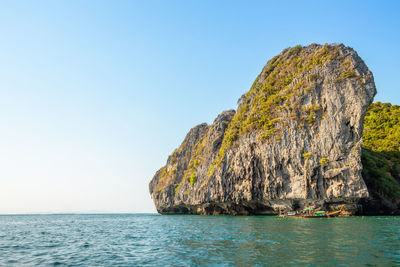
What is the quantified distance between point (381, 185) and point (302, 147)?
20492 millimetres

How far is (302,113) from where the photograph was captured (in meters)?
61.4

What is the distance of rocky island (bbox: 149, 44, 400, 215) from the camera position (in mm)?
52906

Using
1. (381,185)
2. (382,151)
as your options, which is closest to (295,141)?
(381,185)

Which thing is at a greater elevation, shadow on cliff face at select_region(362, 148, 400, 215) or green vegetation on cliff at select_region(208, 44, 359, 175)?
green vegetation on cliff at select_region(208, 44, 359, 175)

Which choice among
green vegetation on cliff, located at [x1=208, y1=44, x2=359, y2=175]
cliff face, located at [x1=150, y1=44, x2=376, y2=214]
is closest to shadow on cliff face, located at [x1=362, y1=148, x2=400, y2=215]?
cliff face, located at [x1=150, y1=44, x2=376, y2=214]

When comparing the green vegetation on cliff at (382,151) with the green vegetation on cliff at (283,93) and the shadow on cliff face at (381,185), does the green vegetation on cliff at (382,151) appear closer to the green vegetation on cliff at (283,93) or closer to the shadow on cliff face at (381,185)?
the shadow on cliff face at (381,185)

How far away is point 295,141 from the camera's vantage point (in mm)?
59125

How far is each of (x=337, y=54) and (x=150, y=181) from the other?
9509 cm

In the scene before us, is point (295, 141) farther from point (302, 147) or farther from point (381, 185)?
point (381, 185)

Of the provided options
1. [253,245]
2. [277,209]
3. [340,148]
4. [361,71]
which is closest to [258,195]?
[277,209]

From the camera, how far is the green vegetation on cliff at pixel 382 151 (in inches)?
2357

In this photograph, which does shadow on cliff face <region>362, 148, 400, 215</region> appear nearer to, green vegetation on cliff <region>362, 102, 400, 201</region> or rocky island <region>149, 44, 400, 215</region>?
green vegetation on cliff <region>362, 102, 400, 201</region>

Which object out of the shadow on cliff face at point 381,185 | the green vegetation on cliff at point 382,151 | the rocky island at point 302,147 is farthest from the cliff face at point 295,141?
the green vegetation on cliff at point 382,151

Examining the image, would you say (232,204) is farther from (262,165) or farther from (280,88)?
(280,88)
